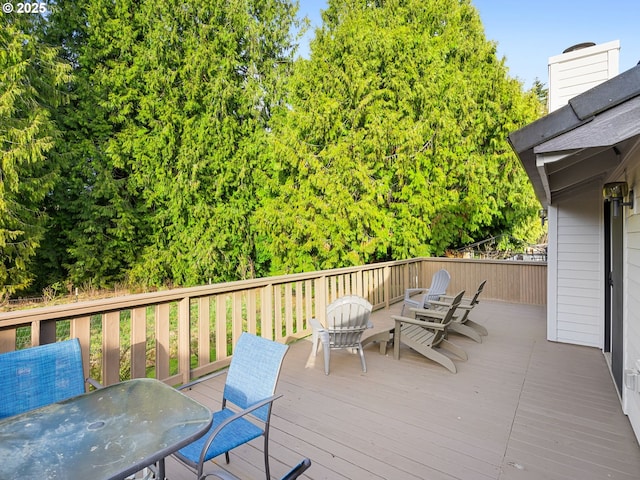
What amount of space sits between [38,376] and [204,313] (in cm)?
165

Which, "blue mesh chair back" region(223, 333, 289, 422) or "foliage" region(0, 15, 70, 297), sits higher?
"foliage" region(0, 15, 70, 297)

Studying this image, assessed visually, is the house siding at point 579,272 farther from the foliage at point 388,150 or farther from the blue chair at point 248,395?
the foliage at point 388,150

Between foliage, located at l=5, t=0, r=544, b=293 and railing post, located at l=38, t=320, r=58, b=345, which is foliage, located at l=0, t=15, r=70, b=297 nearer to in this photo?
foliage, located at l=5, t=0, r=544, b=293

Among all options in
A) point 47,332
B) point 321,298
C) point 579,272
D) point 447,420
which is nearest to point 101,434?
point 47,332

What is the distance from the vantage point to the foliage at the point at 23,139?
8820 millimetres

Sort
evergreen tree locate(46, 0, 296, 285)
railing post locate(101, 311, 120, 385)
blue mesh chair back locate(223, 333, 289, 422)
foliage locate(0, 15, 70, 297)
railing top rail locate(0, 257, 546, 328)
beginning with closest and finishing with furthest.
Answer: blue mesh chair back locate(223, 333, 289, 422) < railing top rail locate(0, 257, 546, 328) < railing post locate(101, 311, 120, 385) < foliage locate(0, 15, 70, 297) < evergreen tree locate(46, 0, 296, 285)

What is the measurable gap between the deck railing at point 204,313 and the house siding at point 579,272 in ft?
9.74

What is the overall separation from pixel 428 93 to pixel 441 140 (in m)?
1.47

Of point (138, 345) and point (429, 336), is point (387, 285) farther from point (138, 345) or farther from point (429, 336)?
point (138, 345)

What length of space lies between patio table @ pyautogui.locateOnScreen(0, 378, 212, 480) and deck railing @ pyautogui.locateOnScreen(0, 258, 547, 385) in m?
1.09

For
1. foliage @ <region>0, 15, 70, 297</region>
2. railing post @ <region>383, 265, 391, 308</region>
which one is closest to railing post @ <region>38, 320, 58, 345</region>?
railing post @ <region>383, 265, 391, 308</region>

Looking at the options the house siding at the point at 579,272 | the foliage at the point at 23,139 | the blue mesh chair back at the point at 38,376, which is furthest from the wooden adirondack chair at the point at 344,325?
the foliage at the point at 23,139

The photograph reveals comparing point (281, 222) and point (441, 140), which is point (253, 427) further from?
point (441, 140)

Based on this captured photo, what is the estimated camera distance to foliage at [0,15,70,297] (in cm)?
882
